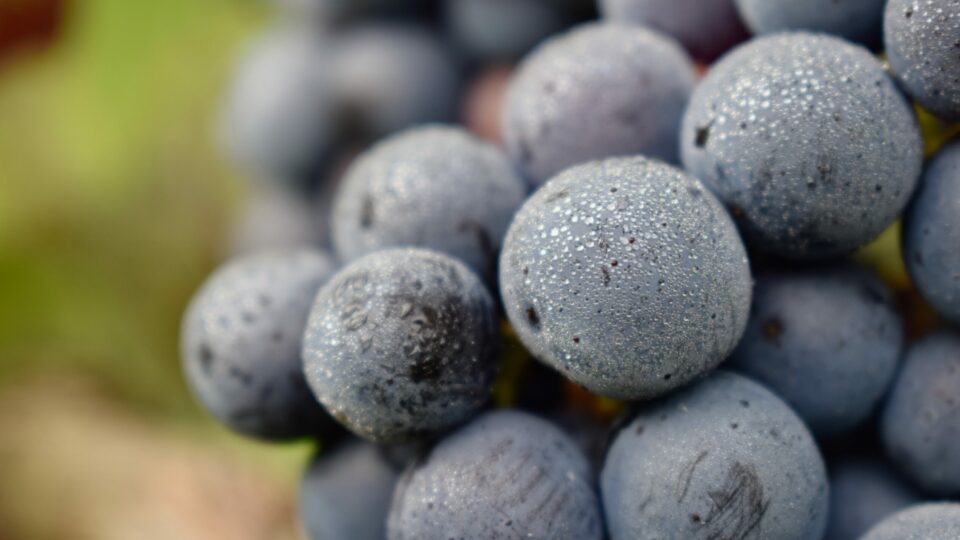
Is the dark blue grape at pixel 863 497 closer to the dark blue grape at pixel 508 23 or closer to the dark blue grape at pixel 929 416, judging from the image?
the dark blue grape at pixel 929 416

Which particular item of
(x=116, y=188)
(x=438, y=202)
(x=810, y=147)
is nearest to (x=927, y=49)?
(x=810, y=147)

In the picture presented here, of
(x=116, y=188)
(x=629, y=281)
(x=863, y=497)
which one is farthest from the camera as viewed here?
(x=116, y=188)

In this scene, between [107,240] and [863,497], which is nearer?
[863,497]

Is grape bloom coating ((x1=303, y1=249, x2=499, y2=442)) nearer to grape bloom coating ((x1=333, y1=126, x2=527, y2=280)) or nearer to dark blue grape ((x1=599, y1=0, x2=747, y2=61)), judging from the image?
grape bloom coating ((x1=333, y1=126, x2=527, y2=280))

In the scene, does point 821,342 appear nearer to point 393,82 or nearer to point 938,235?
point 938,235

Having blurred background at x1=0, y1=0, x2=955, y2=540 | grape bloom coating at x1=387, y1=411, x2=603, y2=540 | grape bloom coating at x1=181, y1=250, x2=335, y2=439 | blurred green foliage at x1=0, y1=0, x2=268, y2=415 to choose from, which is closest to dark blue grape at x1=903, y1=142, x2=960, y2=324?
grape bloom coating at x1=387, y1=411, x2=603, y2=540

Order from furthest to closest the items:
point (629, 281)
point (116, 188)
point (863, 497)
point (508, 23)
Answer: point (116, 188)
point (508, 23)
point (863, 497)
point (629, 281)

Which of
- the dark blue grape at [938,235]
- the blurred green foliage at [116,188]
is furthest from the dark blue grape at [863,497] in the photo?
the blurred green foliage at [116,188]
